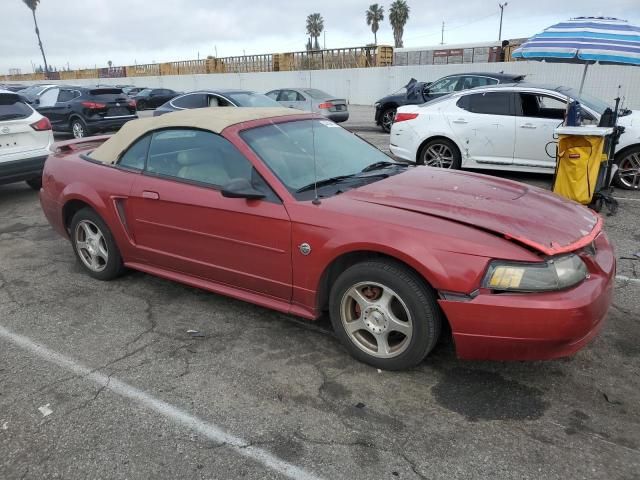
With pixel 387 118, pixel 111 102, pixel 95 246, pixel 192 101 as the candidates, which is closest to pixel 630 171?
pixel 95 246

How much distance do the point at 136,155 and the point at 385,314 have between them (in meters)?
2.47

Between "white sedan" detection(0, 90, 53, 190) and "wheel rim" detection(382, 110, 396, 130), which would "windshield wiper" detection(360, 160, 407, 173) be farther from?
"wheel rim" detection(382, 110, 396, 130)

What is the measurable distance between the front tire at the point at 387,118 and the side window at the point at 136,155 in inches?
443

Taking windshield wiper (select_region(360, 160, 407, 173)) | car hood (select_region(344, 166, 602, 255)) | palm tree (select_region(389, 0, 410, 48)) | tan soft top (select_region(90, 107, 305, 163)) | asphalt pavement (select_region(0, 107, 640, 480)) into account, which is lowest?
asphalt pavement (select_region(0, 107, 640, 480))

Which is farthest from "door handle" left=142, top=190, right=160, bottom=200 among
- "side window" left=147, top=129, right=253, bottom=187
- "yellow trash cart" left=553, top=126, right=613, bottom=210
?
"yellow trash cart" left=553, top=126, right=613, bottom=210

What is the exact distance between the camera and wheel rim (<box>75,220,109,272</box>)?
447 centimetres

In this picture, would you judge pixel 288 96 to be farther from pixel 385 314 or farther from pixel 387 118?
pixel 385 314

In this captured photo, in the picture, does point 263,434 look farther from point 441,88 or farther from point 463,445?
point 441,88

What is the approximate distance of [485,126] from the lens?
7.82m

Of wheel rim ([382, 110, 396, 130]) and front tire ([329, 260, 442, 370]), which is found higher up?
front tire ([329, 260, 442, 370])

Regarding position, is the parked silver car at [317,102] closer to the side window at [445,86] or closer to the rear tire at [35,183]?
the side window at [445,86]

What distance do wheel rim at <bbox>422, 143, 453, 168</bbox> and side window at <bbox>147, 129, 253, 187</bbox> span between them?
5.23 metres

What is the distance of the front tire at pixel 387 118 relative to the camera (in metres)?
14.5

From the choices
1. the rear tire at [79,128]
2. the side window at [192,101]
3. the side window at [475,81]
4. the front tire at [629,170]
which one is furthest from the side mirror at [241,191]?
the rear tire at [79,128]
